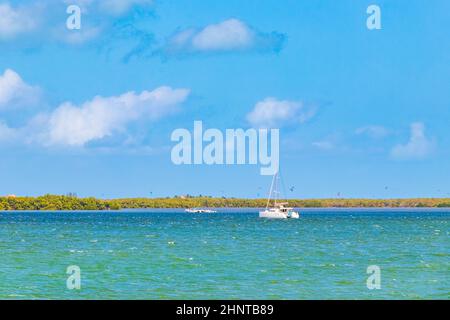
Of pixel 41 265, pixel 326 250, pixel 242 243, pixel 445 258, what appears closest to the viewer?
pixel 41 265

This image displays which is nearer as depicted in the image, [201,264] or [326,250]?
[201,264]

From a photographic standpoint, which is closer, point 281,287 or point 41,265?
point 281,287

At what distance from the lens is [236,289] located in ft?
166

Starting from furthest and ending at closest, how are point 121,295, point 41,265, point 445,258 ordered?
1. point 445,258
2. point 41,265
3. point 121,295

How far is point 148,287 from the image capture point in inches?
2035

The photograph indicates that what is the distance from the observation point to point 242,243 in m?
99.0
